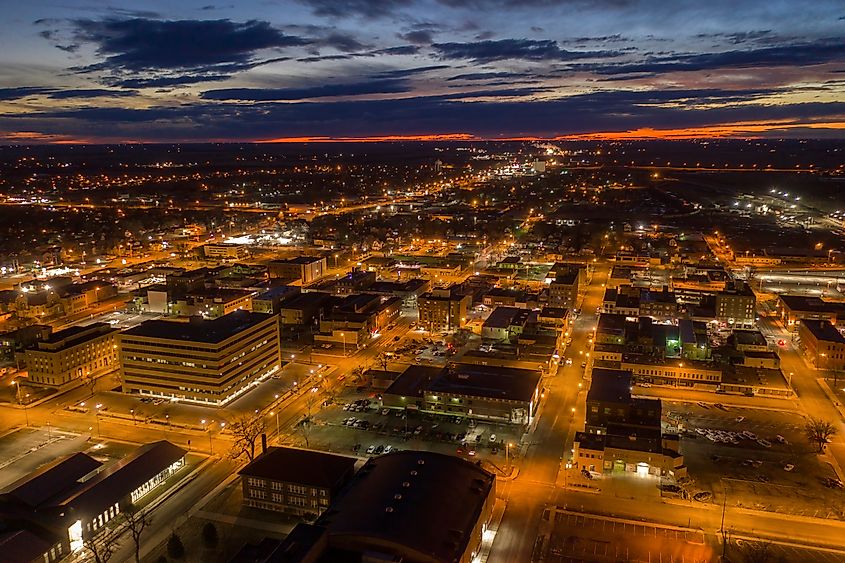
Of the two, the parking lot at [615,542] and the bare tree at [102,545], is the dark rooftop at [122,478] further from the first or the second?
the parking lot at [615,542]

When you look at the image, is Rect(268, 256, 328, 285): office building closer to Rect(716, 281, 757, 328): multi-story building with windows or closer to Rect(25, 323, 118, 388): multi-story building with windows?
Rect(25, 323, 118, 388): multi-story building with windows

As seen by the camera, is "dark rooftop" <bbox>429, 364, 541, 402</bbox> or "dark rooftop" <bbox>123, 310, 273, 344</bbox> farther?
"dark rooftop" <bbox>123, 310, 273, 344</bbox>

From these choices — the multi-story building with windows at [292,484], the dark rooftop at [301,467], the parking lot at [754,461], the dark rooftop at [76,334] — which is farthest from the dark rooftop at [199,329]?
the parking lot at [754,461]

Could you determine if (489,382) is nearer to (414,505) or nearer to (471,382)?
(471,382)

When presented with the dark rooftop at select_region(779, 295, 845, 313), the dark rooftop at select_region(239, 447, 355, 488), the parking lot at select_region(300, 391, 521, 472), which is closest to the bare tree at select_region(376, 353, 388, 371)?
the parking lot at select_region(300, 391, 521, 472)

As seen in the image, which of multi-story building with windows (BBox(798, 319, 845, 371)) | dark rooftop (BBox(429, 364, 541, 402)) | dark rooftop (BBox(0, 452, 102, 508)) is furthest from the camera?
multi-story building with windows (BBox(798, 319, 845, 371))

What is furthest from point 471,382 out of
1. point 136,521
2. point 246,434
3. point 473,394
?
point 136,521
